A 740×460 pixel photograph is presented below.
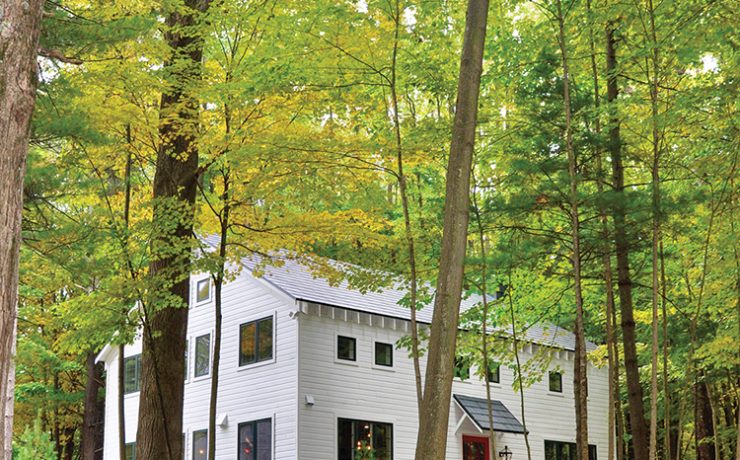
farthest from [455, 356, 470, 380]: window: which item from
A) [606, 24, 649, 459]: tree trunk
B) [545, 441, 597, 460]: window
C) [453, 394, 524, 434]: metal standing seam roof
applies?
[545, 441, 597, 460]: window

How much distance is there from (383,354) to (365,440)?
2098 mm

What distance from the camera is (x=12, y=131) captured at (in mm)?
6305

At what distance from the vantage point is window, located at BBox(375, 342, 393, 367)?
19.5 metres

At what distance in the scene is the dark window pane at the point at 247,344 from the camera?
19219 millimetres

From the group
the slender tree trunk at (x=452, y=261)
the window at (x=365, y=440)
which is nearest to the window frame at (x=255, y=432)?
the window at (x=365, y=440)

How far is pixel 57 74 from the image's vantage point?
1109cm

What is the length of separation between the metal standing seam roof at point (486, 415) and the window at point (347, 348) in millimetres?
3293

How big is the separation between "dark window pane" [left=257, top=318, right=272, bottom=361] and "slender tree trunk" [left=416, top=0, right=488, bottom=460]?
474 inches

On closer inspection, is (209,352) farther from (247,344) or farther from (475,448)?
(475,448)

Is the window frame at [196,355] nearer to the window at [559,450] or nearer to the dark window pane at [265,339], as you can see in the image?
the dark window pane at [265,339]

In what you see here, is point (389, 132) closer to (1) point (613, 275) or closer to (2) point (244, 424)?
(1) point (613, 275)

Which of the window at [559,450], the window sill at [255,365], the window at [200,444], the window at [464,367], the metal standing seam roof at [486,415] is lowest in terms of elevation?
the window at [559,450]

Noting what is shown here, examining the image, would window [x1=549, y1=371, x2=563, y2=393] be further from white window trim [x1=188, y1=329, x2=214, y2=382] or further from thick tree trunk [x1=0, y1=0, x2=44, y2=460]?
thick tree trunk [x1=0, y1=0, x2=44, y2=460]

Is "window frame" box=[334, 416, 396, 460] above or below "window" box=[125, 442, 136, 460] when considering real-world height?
above
